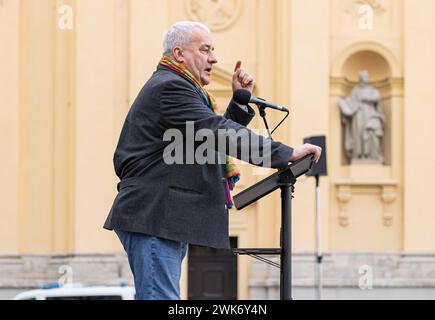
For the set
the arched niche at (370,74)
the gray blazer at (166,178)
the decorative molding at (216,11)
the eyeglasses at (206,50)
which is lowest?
the gray blazer at (166,178)

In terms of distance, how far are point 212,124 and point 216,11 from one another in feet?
57.2

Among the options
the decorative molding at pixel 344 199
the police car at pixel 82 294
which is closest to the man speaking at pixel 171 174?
the police car at pixel 82 294

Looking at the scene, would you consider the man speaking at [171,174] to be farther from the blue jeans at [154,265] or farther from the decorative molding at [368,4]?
the decorative molding at [368,4]

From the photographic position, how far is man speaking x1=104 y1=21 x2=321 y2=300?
5.68m

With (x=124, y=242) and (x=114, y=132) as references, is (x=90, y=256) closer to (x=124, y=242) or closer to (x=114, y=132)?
(x=114, y=132)

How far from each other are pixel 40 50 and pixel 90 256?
3.64m

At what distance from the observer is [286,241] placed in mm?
5617

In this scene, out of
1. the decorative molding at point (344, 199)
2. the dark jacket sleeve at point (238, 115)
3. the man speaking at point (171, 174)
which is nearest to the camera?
the man speaking at point (171, 174)

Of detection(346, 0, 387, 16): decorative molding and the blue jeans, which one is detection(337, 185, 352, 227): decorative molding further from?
the blue jeans

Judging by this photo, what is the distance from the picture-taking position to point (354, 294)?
71.8 ft

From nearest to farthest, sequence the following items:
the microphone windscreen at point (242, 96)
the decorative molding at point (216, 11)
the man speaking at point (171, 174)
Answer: the man speaking at point (171, 174)
the microphone windscreen at point (242, 96)
the decorative molding at point (216, 11)

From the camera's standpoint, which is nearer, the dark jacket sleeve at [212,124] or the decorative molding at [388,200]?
the dark jacket sleeve at [212,124]

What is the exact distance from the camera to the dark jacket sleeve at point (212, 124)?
564cm

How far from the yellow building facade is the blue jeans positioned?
1632 centimetres
